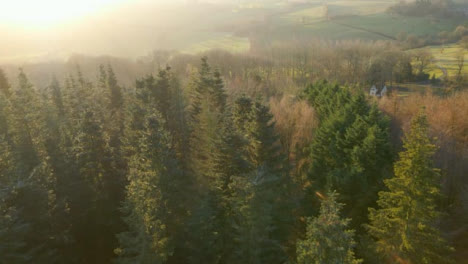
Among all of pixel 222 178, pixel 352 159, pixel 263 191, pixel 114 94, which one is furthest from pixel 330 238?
pixel 114 94

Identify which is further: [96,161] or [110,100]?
[110,100]

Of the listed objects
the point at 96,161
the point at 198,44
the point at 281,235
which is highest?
the point at 198,44

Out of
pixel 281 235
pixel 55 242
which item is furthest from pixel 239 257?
pixel 55 242

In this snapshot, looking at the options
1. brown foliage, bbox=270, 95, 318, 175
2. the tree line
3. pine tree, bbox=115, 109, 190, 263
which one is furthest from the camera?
brown foliage, bbox=270, 95, 318, 175

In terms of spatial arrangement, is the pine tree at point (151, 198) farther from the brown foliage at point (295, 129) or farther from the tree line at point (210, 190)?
the brown foliage at point (295, 129)

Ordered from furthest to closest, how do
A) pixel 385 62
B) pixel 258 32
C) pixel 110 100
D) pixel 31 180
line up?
pixel 258 32
pixel 385 62
pixel 110 100
pixel 31 180

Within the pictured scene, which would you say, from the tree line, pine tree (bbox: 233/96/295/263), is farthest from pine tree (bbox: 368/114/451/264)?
pine tree (bbox: 233/96/295/263)

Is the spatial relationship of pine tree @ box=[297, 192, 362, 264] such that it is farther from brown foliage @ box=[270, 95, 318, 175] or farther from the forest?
brown foliage @ box=[270, 95, 318, 175]

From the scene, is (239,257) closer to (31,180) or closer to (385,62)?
(31,180)
